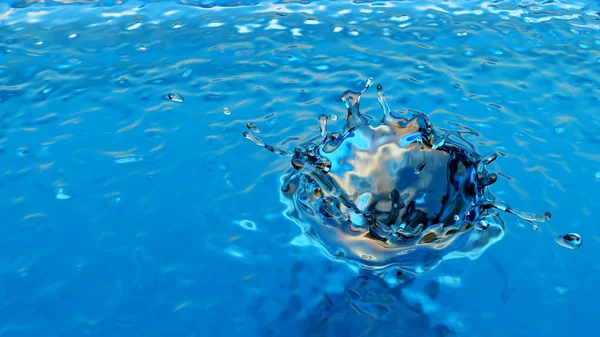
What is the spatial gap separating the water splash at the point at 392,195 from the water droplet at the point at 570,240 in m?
0.11

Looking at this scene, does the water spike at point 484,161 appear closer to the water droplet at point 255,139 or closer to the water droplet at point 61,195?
the water droplet at point 255,139

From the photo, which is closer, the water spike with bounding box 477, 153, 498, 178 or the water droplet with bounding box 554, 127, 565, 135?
the water spike with bounding box 477, 153, 498, 178

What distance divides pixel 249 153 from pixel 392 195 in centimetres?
68

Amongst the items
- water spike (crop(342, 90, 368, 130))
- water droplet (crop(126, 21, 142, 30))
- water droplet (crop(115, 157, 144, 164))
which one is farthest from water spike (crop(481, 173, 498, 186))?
water droplet (crop(126, 21, 142, 30))

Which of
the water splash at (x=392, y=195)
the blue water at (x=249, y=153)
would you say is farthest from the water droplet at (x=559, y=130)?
the water splash at (x=392, y=195)

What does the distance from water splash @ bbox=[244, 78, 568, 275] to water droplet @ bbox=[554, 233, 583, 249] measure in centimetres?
11

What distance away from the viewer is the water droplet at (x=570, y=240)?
91.9 inches

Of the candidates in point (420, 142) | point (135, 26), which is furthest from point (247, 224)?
point (135, 26)

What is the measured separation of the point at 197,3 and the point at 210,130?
1571 mm

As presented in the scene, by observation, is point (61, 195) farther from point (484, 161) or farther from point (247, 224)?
point (484, 161)

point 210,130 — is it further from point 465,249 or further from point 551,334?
point 551,334

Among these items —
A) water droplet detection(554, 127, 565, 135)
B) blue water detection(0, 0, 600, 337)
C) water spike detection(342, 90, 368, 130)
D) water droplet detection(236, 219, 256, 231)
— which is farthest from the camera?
water droplet detection(554, 127, 565, 135)

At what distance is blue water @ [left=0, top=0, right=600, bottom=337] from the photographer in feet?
7.06

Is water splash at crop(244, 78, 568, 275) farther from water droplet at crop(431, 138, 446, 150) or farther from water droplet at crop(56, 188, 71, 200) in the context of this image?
water droplet at crop(56, 188, 71, 200)
